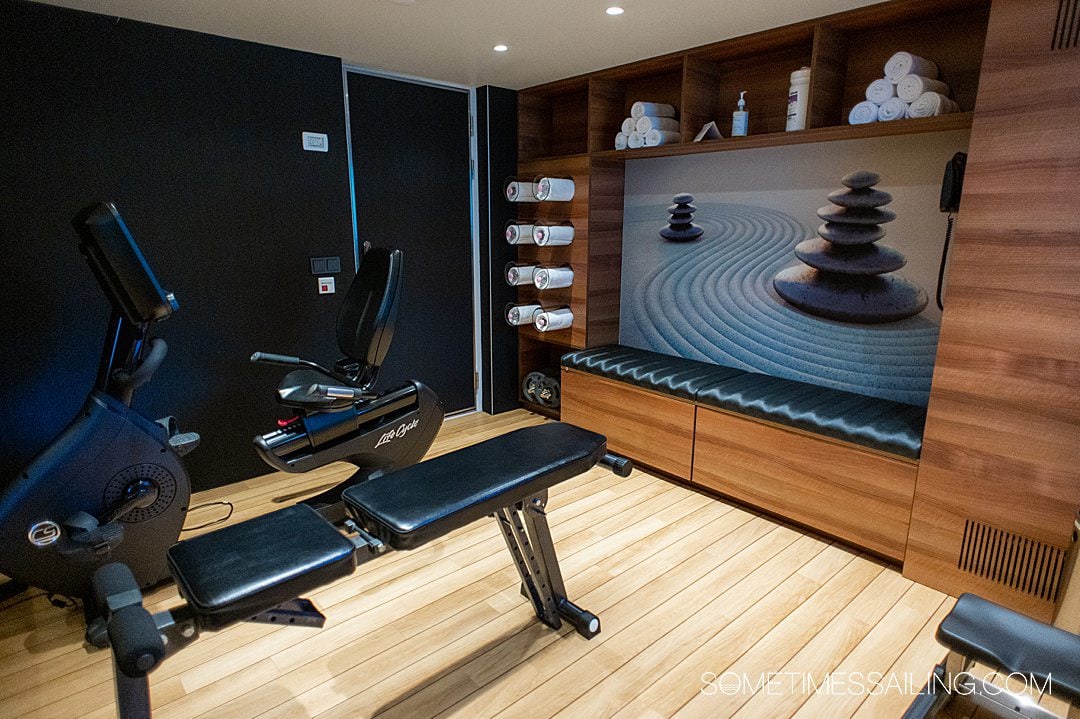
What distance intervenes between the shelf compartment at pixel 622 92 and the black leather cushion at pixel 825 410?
1.69 m

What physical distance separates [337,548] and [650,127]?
2.83 m

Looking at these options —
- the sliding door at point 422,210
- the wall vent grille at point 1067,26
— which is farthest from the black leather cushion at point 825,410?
the sliding door at point 422,210

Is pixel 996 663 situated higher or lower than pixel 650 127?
lower

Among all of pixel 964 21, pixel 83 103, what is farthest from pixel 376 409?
pixel 964 21

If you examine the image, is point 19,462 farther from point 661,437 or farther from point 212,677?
point 661,437

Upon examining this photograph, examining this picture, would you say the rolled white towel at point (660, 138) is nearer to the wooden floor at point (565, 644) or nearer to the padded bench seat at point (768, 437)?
the padded bench seat at point (768, 437)

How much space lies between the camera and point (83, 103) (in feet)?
8.71

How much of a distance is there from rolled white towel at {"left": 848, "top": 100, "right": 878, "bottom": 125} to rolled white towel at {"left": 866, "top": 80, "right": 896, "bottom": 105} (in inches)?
0.9

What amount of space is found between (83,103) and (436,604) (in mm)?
2742

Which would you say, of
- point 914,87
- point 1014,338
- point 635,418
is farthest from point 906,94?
point 635,418

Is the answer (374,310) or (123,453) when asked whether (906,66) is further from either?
(123,453)

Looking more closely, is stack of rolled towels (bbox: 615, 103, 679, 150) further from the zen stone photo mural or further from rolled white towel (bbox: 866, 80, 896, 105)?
rolled white towel (bbox: 866, 80, 896, 105)

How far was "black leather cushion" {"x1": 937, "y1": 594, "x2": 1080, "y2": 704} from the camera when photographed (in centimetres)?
139

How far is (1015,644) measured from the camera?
1.50 metres
